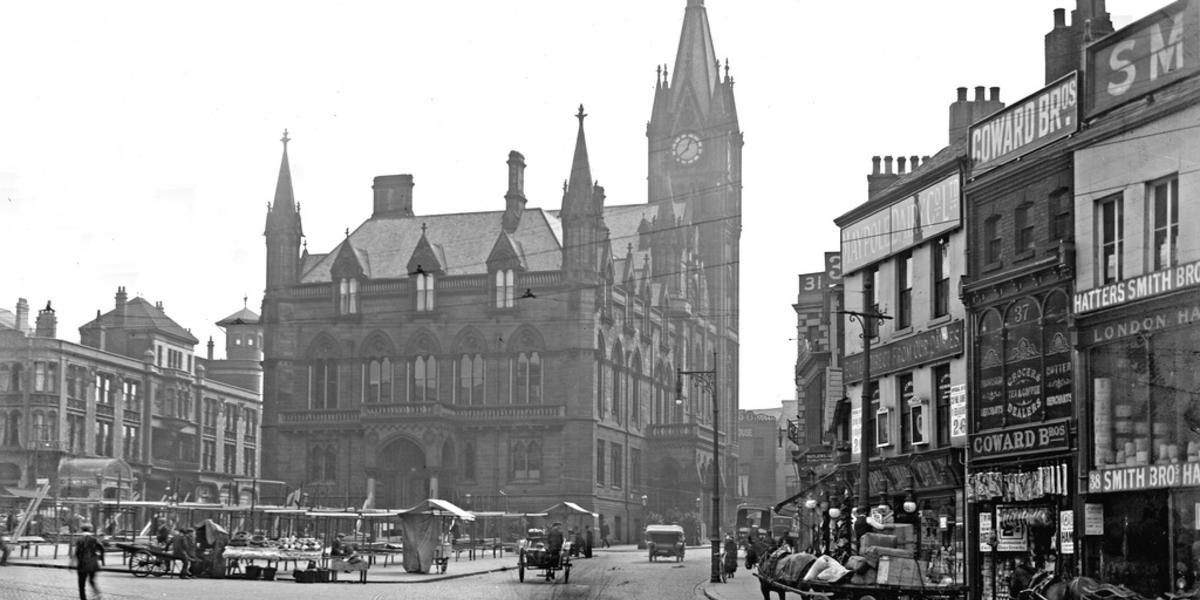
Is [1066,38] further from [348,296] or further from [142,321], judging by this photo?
[142,321]

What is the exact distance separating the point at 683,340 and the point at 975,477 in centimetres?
8284

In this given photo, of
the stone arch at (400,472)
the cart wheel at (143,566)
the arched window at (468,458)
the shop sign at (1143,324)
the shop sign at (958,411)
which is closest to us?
the shop sign at (1143,324)

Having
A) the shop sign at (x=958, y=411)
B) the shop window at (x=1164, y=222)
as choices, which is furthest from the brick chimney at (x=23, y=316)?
the shop window at (x=1164, y=222)

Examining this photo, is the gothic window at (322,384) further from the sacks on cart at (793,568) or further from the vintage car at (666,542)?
the sacks on cart at (793,568)

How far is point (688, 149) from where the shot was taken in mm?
130125

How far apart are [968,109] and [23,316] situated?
2481 inches

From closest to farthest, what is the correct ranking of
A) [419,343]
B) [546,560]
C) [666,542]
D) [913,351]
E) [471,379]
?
[913,351], [546,560], [666,542], [471,379], [419,343]

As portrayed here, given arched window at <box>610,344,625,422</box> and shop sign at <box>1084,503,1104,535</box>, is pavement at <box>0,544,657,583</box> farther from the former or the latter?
arched window at <box>610,344,625,422</box>

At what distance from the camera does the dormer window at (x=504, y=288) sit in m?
97.6

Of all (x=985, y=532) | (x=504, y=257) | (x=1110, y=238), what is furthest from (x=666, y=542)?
(x=1110, y=238)

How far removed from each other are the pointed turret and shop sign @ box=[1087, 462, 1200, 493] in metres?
79.1

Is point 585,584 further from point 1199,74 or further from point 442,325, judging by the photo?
point 442,325

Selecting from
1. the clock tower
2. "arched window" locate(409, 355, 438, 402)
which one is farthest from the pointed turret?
the clock tower

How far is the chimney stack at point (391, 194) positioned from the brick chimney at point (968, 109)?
68406mm
